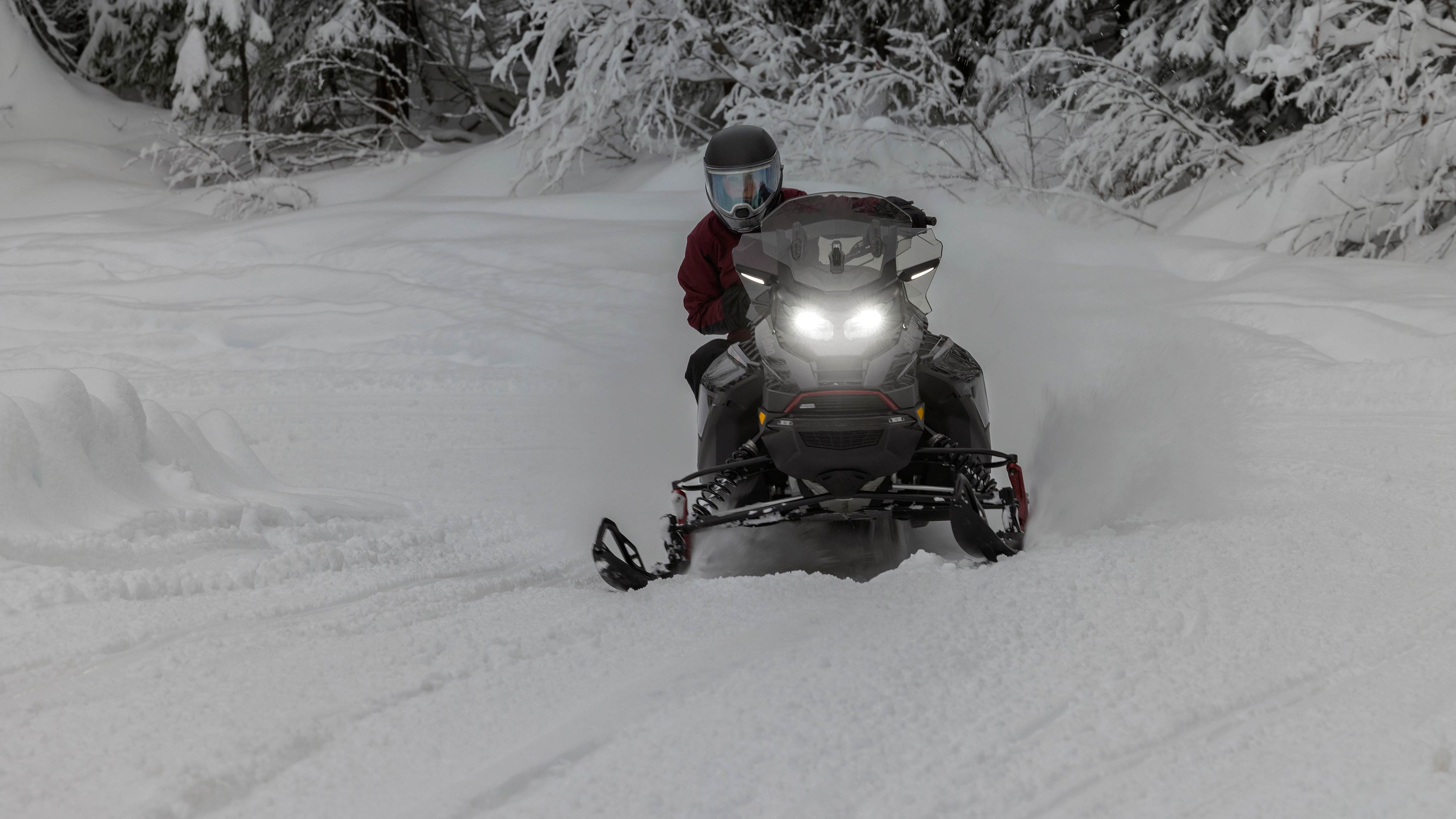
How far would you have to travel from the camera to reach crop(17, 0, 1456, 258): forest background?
5539 mm

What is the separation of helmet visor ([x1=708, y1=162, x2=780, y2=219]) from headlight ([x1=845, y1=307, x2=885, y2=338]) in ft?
2.98

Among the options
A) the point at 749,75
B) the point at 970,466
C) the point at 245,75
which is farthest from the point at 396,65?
the point at 970,466

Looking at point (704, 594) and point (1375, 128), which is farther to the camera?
point (1375, 128)

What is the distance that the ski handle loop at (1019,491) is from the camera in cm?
350

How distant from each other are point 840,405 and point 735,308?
1.08 meters

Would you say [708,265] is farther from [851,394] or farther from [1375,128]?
[1375,128]

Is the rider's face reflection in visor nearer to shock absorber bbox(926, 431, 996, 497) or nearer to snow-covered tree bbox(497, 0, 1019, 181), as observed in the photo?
shock absorber bbox(926, 431, 996, 497)

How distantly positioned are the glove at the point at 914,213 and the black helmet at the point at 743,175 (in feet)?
1.67

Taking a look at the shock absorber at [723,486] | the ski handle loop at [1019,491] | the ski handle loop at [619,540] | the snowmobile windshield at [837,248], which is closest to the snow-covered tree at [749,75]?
the snowmobile windshield at [837,248]

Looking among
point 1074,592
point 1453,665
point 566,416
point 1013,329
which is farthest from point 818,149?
point 1453,665

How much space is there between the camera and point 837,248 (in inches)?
132

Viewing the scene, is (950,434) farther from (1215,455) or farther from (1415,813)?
(1415,813)

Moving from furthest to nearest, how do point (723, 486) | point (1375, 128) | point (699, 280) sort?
point (1375, 128) < point (699, 280) < point (723, 486)

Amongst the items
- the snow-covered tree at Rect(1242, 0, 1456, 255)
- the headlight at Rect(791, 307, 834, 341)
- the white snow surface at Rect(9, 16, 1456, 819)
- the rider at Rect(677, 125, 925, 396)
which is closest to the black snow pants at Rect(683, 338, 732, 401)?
the rider at Rect(677, 125, 925, 396)
